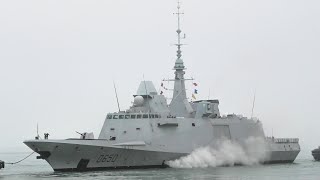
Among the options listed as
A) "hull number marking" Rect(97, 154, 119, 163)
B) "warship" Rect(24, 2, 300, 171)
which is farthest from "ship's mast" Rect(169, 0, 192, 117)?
"hull number marking" Rect(97, 154, 119, 163)

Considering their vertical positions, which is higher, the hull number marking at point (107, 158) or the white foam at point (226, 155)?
the white foam at point (226, 155)

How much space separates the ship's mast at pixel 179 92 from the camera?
48.1m

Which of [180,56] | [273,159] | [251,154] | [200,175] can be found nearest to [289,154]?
[273,159]

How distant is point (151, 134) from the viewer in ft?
138

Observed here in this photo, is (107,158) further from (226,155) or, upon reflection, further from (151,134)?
(226,155)

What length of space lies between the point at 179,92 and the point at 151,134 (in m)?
7.59

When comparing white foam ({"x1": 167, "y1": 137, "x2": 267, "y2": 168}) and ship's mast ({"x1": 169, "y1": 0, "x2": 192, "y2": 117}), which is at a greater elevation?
ship's mast ({"x1": 169, "y1": 0, "x2": 192, "y2": 117})

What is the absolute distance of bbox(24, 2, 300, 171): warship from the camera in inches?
1570

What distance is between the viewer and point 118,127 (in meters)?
42.8

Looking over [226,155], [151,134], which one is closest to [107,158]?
[151,134]

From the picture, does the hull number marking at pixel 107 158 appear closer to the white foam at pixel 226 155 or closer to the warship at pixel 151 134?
the warship at pixel 151 134

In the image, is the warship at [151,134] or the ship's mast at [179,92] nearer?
the warship at [151,134]

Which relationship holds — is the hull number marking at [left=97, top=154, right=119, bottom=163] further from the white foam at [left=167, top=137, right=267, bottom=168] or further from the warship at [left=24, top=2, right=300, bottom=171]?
the white foam at [left=167, top=137, right=267, bottom=168]

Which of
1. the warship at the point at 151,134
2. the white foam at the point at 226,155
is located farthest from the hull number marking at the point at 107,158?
the white foam at the point at 226,155
